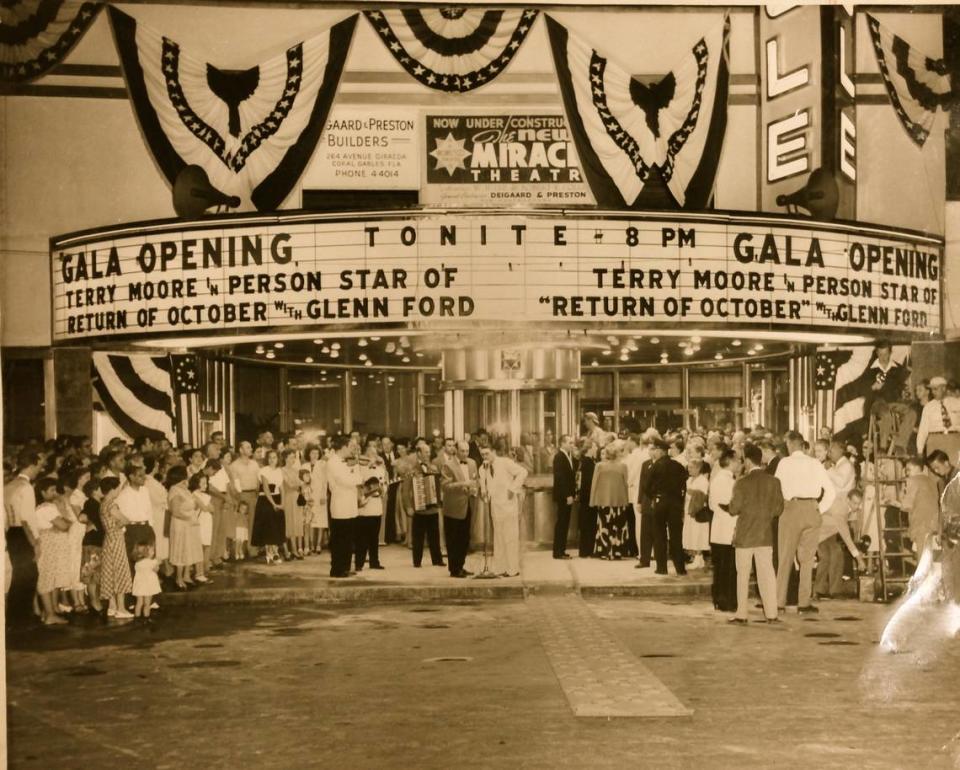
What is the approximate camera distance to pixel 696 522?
7422 millimetres

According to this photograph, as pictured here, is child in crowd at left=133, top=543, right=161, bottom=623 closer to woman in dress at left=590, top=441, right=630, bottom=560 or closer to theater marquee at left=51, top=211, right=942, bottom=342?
theater marquee at left=51, top=211, right=942, bottom=342

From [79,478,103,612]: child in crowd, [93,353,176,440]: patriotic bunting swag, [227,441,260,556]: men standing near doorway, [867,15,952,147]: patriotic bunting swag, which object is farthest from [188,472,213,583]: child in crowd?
[867,15,952,147]: patriotic bunting swag

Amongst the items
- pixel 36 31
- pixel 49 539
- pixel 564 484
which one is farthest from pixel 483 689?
pixel 36 31

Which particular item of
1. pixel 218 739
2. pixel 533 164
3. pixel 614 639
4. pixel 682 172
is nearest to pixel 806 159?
pixel 682 172

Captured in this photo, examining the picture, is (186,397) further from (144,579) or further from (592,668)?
(592,668)

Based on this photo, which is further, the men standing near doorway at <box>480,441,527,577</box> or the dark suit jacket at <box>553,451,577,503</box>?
the men standing near doorway at <box>480,441,527,577</box>

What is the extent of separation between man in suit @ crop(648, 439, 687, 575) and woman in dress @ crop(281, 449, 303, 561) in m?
2.34

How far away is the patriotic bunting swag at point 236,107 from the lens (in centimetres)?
670

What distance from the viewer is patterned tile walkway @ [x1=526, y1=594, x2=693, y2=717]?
18.7ft

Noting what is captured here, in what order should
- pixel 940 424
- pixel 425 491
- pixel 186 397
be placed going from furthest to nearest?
1. pixel 425 491
2. pixel 186 397
3. pixel 940 424

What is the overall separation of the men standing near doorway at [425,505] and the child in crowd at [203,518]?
1488 mm

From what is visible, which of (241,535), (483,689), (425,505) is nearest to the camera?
(483,689)

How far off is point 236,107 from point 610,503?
361 centimetres

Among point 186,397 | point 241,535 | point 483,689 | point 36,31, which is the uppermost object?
point 36,31
